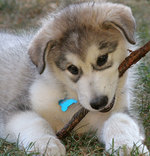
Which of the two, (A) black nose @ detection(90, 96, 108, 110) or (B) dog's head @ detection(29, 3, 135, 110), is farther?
(B) dog's head @ detection(29, 3, 135, 110)

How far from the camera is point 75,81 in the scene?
353 cm

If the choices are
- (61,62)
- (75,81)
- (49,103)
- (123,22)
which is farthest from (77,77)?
(123,22)

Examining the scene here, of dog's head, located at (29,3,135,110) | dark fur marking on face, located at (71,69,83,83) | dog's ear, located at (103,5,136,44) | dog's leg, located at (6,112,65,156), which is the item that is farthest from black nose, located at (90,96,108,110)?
dog's ear, located at (103,5,136,44)

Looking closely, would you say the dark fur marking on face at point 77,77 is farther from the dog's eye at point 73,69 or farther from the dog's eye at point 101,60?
the dog's eye at point 101,60

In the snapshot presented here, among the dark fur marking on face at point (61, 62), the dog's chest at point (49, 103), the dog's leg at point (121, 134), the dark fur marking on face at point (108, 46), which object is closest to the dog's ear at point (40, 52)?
the dark fur marking on face at point (61, 62)

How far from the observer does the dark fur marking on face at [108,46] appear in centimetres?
343

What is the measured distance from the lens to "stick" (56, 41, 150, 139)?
3460 mm

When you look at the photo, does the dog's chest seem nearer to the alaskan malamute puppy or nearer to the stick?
the alaskan malamute puppy

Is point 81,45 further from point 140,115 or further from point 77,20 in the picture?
point 140,115

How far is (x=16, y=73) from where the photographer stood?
436 centimetres

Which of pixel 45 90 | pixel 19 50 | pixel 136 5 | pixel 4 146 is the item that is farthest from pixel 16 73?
pixel 136 5

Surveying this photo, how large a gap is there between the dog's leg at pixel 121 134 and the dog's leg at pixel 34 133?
0.48 metres

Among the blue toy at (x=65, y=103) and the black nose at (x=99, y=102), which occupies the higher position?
the black nose at (x=99, y=102)

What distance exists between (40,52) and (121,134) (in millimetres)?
1100
